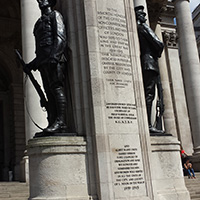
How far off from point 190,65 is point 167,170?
19.9 meters

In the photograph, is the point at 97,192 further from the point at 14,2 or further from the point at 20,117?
the point at 14,2

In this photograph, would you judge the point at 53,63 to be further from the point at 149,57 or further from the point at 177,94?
the point at 177,94

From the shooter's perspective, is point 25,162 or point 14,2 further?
point 14,2

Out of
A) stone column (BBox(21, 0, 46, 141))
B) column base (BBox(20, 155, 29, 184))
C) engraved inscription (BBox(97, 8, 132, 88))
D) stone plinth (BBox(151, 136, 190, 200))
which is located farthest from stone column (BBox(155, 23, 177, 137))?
engraved inscription (BBox(97, 8, 132, 88))

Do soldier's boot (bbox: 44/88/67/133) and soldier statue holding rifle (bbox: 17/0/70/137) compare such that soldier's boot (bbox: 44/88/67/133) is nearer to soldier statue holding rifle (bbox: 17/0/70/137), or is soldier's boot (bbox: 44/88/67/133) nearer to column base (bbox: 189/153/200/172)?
soldier statue holding rifle (bbox: 17/0/70/137)

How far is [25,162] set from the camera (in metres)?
15.8

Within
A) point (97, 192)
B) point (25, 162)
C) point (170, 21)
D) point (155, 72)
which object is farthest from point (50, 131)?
point (170, 21)

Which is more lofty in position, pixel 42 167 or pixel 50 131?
pixel 50 131

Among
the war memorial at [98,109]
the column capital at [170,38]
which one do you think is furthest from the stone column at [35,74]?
the column capital at [170,38]

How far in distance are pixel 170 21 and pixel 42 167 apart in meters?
27.3

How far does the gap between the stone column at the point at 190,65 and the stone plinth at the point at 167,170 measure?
16.8m

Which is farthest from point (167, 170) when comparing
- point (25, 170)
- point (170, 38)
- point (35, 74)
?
point (170, 38)

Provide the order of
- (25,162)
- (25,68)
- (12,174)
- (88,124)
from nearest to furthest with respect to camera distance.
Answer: (88,124)
(25,68)
(25,162)
(12,174)

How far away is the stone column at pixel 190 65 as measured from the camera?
82.1 feet
